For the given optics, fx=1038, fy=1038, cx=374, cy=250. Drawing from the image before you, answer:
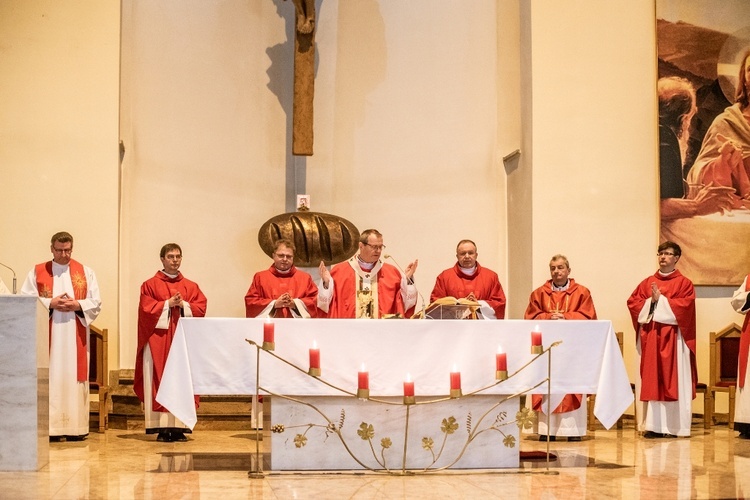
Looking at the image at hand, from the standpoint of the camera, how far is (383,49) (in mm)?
12000

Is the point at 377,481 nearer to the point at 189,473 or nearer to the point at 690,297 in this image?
the point at 189,473

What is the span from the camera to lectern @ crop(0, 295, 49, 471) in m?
6.58

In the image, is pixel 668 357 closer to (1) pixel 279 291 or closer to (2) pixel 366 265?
(2) pixel 366 265

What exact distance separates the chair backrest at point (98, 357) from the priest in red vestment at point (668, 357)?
4.95 metres

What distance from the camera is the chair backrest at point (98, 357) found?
31.5 feet

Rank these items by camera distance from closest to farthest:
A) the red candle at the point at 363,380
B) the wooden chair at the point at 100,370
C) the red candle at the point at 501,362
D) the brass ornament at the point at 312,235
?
the red candle at the point at 363,380 → the red candle at the point at 501,362 → the wooden chair at the point at 100,370 → the brass ornament at the point at 312,235

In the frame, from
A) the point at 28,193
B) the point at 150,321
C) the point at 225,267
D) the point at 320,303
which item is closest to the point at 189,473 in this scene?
the point at 320,303

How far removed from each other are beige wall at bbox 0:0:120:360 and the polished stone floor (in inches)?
86.0

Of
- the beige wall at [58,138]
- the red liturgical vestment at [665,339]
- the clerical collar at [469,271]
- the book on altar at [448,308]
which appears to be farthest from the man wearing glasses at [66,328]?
the red liturgical vestment at [665,339]

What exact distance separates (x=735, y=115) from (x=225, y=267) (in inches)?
224

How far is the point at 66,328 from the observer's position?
29.5 ft

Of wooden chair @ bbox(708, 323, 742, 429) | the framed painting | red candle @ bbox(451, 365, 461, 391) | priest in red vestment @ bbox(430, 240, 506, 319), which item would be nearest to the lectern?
red candle @ bbox(451, 365, 461, 391)

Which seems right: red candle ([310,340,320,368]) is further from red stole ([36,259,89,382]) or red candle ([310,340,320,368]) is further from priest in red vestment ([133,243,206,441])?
red stole ([36,259,89,382])

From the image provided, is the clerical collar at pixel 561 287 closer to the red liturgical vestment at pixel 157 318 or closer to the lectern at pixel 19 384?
the red liturgical vestment at pixel 157 318
